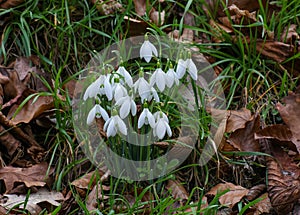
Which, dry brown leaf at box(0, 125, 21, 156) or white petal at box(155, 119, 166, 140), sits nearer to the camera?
white petal at box(155, 119, 166, 140)

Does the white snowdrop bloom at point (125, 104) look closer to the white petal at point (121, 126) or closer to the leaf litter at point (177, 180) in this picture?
the white petal at point (121, 126)

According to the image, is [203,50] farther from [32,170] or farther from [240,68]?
[32,170]

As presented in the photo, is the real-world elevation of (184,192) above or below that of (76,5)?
below

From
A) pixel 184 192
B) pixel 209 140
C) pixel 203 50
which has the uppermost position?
pixel 203 50

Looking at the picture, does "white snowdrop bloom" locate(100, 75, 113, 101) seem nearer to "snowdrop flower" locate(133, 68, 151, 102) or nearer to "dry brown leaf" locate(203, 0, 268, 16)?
"snowdrop flower" locate(133, 68, 151, 102)

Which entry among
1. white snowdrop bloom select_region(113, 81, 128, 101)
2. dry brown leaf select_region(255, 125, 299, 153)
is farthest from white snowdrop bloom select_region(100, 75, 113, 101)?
dry brown leaf select_region(255, 125, 299, 153)

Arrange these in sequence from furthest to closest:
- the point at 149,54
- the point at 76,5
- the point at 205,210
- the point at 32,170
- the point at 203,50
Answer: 1. the point at 76,5
2. the point at 203,50
3. the point at 32,170
4. the point at 149,54
5. the point at 205,210

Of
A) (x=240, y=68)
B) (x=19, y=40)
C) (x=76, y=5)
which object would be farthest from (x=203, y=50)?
(x=19, y=40)

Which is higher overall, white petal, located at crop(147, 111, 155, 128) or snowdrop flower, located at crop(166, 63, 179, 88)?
snowdrop flower, located at crop(166, 63, 179, 88)
